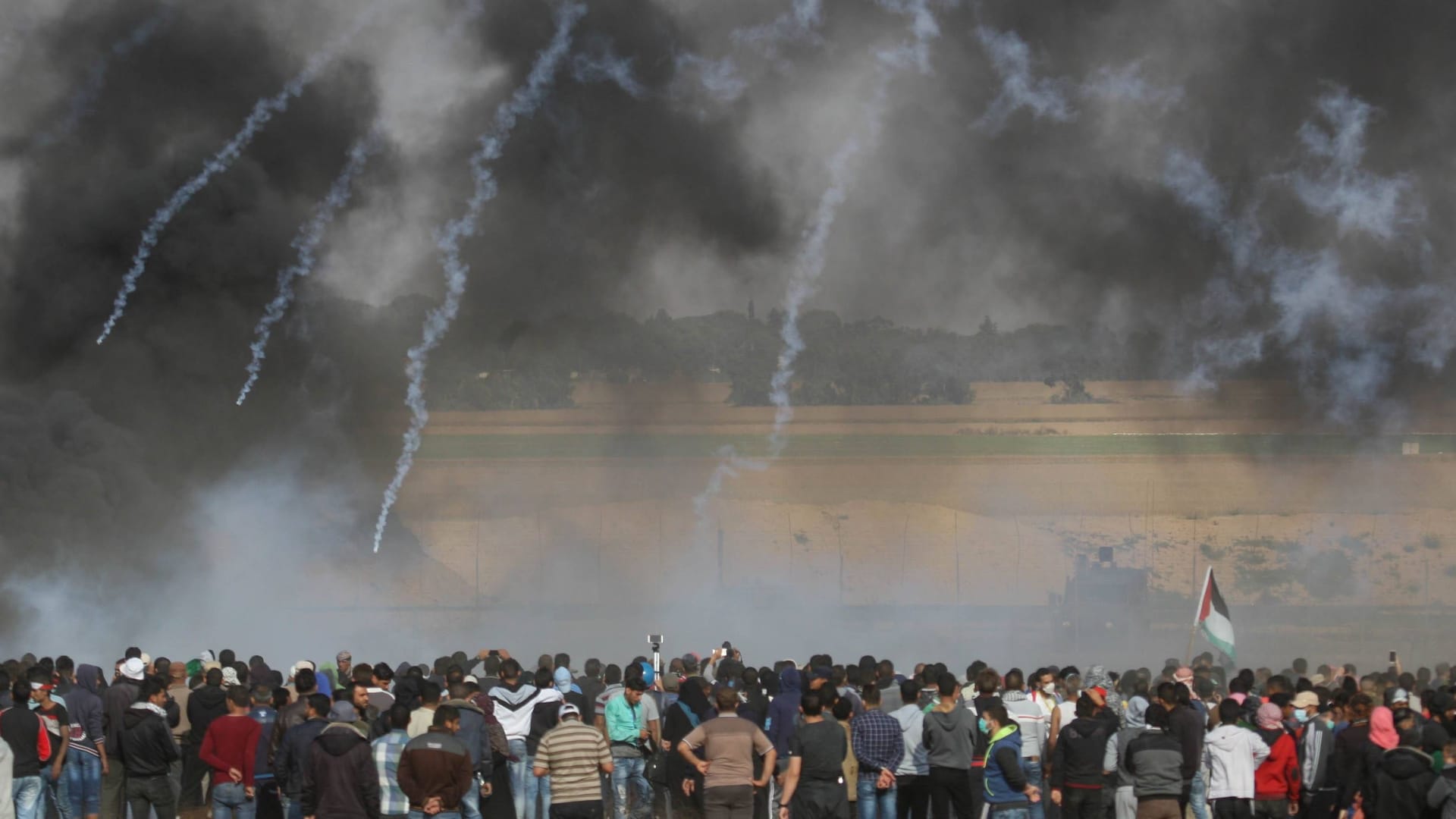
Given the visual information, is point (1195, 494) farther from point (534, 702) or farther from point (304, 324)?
→ point (534, 702)

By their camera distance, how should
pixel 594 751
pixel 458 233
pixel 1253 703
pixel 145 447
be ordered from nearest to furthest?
pixel 594 751, pixel 1253 703, pixel 145 447, pixel 458 233

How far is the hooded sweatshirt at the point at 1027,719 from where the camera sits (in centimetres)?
1109

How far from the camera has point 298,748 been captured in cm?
993

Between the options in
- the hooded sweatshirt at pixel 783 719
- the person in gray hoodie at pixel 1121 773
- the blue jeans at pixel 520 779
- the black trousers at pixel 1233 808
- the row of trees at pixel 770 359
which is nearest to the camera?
the black trousers at pixel 1233 808

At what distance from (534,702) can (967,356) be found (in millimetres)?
38614

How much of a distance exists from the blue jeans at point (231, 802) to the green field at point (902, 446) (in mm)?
33068

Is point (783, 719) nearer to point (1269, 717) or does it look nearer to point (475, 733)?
point (475, 733)

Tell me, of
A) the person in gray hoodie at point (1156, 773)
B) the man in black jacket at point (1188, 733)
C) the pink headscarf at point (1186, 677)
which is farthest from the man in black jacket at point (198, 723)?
the pink headscarf at point (1186, 677)

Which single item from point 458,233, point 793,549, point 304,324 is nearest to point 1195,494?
point 793,549

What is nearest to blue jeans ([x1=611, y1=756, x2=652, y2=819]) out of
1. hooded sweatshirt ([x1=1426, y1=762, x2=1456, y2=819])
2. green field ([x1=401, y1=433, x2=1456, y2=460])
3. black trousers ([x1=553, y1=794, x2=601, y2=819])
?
black trousers ([x1=553, y1=794, x2=601, y2=819])

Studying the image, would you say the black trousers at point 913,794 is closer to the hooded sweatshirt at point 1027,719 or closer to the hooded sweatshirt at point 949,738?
the hooded sweatshirt at point 949,738

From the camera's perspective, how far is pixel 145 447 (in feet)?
112

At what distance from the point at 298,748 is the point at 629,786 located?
273cm

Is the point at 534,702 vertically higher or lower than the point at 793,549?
lower
